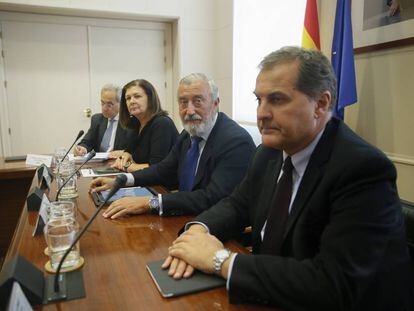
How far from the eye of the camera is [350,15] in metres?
2.40

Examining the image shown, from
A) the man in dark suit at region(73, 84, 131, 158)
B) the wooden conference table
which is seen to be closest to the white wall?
the man in dark suit at region(73, 84, 131, 158)

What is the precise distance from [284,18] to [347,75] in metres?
1.44

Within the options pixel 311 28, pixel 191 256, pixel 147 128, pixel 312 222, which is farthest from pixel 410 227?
pixel 147 128

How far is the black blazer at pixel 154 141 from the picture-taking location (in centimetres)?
274

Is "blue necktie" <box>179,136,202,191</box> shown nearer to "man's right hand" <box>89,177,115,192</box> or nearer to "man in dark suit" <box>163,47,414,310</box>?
"man's right hand" <box>89,177,115,192</box>

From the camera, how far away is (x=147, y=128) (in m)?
2.91

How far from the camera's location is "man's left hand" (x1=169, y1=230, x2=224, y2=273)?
0.99 metres

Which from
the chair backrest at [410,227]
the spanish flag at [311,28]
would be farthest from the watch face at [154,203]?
the spanish flag at [311,28]

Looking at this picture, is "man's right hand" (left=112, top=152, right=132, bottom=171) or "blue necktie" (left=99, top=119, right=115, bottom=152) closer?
"man's right hand" (left=112, top=152, right=132, bottom=171)

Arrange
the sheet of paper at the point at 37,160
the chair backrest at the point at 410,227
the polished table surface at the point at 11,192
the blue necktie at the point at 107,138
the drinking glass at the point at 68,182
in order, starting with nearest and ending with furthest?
1. the chair backrest at the point at 410,227
2. the drinking glass at the point at 68,182
3. the polished table surface at the point at 11,192
4. the sheet of paper at the point at 37,160
5. the blue necktie at the point at 107,138

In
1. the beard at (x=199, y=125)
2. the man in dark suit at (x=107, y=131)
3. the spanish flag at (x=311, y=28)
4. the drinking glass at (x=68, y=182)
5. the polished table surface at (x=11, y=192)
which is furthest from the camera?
the man in dark suit at (x=107, y=131)

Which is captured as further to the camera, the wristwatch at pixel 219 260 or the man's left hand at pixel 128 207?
the man's left hand at pixel 128 207

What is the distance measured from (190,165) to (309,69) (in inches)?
45.9

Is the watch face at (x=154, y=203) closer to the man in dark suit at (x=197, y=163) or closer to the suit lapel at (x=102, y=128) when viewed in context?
the man in dark suit at (x=197, y=163)
